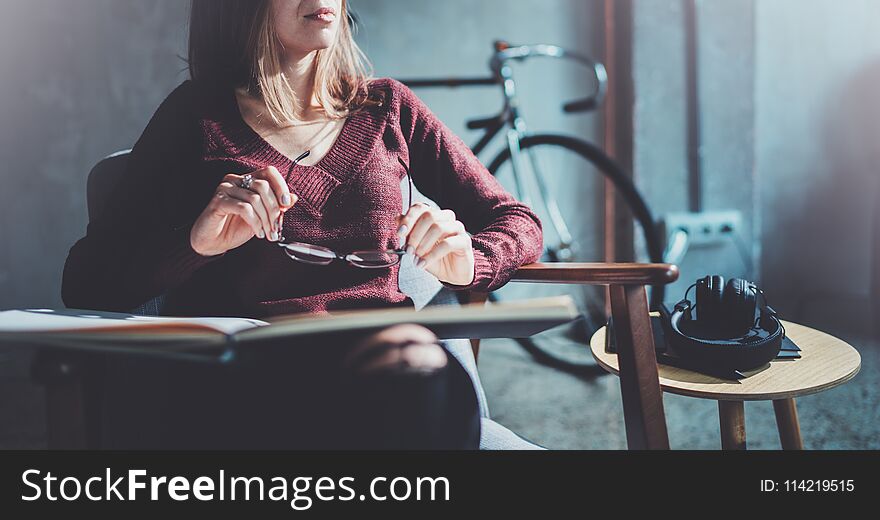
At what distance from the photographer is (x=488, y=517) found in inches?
29.8

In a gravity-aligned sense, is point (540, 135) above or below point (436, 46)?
below

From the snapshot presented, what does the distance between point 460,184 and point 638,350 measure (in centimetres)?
41

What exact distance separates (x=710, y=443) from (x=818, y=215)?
1.60 meters

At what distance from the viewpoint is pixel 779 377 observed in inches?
33.7

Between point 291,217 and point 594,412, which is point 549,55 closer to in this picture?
point 594,412

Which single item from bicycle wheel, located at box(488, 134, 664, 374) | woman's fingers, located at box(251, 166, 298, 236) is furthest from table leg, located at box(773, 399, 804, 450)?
bicycle wheel, located at box(488, 134, 664, 374)

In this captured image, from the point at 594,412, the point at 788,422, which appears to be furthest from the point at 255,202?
the point at 594,412

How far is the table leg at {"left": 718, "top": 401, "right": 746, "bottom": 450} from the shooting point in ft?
3.05

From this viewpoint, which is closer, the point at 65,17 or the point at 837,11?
the point at 65,17

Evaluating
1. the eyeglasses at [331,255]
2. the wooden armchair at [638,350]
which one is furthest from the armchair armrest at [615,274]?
the eyeglasses at [331,255]

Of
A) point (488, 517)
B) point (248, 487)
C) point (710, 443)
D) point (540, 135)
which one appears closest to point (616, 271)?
point (488, 517)

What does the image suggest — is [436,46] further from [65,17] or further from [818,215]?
[818,215]

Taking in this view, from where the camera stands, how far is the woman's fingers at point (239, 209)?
0.81 m

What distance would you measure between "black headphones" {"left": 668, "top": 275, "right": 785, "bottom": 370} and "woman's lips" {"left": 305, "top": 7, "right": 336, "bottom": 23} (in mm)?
656
